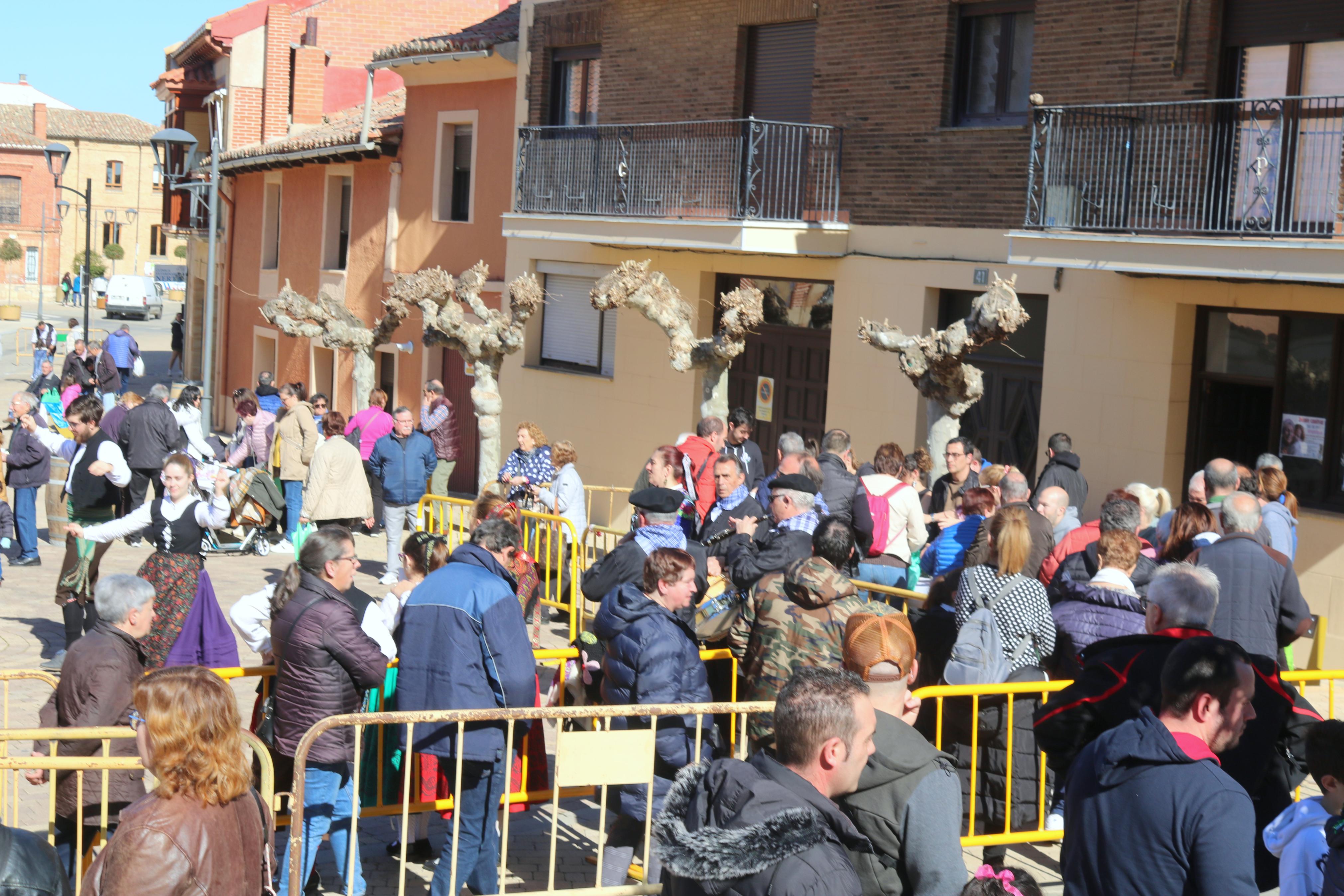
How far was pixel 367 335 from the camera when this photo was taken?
21016 mm

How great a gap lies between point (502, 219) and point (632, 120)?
2.82 metres

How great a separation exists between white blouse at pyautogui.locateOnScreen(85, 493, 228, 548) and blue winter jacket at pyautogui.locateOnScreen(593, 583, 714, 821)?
4.10 metres

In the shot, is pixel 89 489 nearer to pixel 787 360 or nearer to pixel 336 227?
pixel 787 360

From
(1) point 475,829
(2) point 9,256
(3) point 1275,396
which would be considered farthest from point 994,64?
(2) point 9,256

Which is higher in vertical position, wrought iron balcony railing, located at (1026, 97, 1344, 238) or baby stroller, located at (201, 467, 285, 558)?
wrought iron balcony railing, located at (1026, 97, 1344, 238)

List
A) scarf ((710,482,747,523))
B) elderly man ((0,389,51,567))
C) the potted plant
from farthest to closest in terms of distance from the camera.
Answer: the potted plant
elderly man ((0,389,51,567))
scarf ((710,482,747,523))

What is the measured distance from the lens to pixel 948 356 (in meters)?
12.6

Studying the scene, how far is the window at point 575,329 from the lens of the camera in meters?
20.1

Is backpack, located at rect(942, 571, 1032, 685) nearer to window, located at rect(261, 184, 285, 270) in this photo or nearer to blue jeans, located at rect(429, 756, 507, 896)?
blue jeans, located at rect(429, 756, 507, 896)

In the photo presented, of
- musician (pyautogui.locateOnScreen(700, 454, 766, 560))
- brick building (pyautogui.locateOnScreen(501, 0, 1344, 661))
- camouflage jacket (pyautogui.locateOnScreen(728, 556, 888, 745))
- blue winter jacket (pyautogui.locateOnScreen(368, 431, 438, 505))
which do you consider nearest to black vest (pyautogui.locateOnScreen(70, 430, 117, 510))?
blue winter jacket (pyautogui.locateOnScreen(368, 431, 438, 505))

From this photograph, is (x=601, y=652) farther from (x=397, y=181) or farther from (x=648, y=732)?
(x=397, y=181)

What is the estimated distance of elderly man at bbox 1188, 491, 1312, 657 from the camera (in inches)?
299

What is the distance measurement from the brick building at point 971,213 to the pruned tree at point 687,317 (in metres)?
0.97

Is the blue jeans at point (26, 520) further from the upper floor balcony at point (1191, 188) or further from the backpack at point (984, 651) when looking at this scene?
the backpack at point (984, 651)
